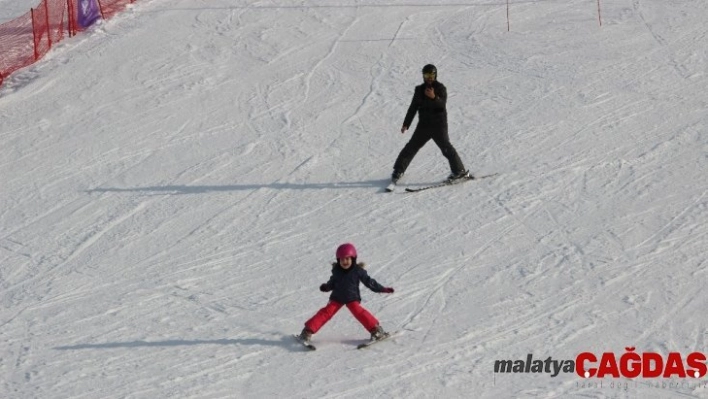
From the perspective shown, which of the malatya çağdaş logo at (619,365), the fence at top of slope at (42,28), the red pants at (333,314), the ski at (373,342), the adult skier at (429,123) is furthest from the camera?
the fence at top of slope at (42,28)

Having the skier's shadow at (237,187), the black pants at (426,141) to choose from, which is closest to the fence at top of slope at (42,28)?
the skier's shadow at (237,187)

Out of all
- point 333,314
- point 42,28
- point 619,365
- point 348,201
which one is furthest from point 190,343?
point 42,28

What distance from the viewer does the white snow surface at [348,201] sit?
9.73m

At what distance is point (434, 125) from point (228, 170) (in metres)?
3.01

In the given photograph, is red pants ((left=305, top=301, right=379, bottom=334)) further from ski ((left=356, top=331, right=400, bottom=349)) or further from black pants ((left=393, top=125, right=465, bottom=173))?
black pants ((left=393, top=125, right=465, bottom=173))

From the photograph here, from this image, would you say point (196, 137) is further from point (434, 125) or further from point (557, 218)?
point (557, 218)

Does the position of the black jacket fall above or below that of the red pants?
above

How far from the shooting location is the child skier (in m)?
9.41

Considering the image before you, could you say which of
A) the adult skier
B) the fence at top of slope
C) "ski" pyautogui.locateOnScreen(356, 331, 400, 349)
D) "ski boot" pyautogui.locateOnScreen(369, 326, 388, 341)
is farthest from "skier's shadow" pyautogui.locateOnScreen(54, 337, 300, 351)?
the fence at top of slope

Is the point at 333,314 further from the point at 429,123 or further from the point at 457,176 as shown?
the point at 457,176

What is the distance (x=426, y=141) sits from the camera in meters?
13.1

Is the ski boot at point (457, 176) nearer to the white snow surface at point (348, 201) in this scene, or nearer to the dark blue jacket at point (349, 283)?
the white snow surface at point (348, 201)

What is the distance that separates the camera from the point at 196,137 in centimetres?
1561

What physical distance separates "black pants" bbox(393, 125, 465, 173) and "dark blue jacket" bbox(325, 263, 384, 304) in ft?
12.0
